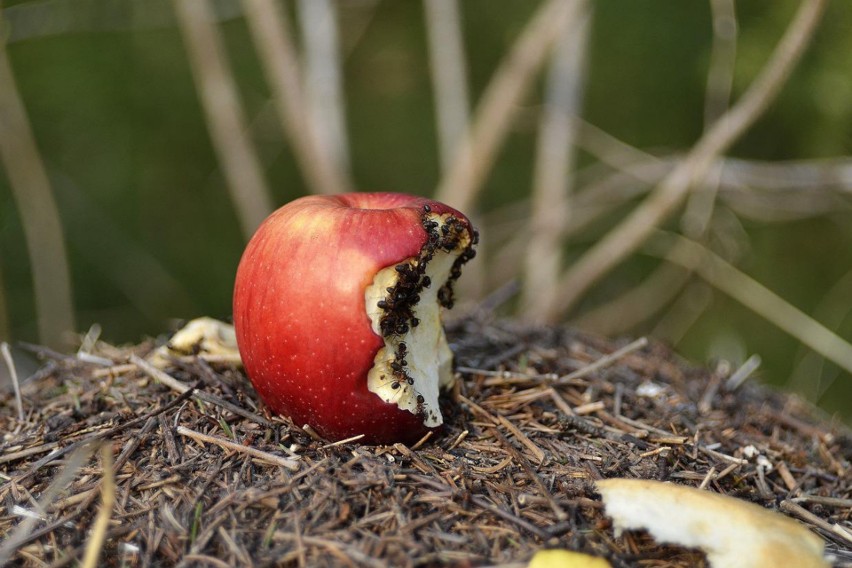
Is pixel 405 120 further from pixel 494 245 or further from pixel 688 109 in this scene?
pixel 688 109

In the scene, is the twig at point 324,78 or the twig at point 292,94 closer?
the twig at point 292,94

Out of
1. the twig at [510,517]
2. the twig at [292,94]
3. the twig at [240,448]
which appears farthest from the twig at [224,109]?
the twig at [510,517]

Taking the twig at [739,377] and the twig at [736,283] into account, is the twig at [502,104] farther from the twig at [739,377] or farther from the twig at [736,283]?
the twig at [739,377]

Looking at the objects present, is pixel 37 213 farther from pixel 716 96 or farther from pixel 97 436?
pixel 716 96

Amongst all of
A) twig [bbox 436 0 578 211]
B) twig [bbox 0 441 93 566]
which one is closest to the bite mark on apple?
twig [bbox 0 441 93 566]

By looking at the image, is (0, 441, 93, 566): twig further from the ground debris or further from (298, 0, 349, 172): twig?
(298, 0, 349, 172): twig

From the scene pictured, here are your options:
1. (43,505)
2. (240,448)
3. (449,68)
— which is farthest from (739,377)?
(449,68)
